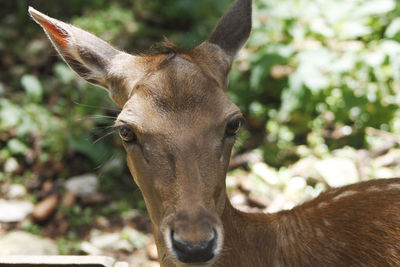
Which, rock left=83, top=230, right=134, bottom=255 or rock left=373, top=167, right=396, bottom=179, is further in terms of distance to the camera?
rock left=373, top=167, right=396, bottom=179

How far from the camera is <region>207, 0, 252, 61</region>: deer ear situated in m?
4.04

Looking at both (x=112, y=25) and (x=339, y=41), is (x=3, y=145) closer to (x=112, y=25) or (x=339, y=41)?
(x=112, y=25)

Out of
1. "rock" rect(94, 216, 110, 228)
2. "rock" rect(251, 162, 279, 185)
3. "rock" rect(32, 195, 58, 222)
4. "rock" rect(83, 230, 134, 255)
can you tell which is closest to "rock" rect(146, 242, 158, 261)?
"rock" rect(83, 230, 134, 255)

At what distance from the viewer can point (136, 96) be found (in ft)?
11.1

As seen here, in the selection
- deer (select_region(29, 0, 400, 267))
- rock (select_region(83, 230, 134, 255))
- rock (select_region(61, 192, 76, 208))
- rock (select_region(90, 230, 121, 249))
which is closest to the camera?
deer (select_region(29, 0, 400, 267))

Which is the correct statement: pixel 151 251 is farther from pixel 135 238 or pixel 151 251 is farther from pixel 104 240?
pixel 104 240

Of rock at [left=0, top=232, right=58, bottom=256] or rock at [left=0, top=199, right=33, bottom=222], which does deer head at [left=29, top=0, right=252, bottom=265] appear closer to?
rock at [left=0, top=232, right=58, bottom=256]

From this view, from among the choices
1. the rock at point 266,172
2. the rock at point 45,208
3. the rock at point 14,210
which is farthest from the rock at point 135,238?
the rock at point 266,172

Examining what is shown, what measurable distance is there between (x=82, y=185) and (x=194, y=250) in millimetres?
4442

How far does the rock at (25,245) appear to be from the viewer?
19.3 feet

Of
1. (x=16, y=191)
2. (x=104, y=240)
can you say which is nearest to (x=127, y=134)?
(x=104, y=240)

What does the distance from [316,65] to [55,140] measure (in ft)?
12.3

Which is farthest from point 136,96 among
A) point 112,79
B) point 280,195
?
point 280,195

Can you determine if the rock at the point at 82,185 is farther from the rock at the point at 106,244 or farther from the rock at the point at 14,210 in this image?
the rock at the point at 106,244
